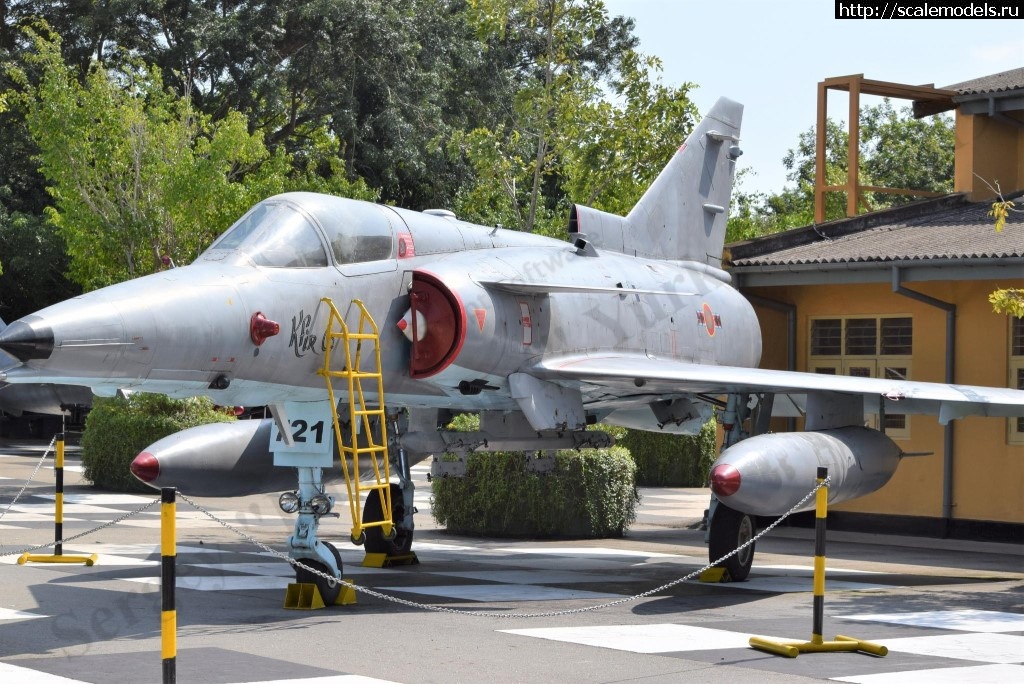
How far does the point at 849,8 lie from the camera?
16281mm

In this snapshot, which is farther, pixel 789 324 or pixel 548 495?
pixel 789 324

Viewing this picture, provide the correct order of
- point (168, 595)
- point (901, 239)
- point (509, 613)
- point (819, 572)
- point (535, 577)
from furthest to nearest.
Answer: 1. point (901, 239)
2. point (535, 577)
3. point (509, 613)
4. point (819, 572)
5. point (168, 595)

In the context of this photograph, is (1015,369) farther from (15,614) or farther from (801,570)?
(15,614)

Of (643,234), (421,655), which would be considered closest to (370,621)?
(421,655)

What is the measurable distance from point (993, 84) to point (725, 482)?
1238cm

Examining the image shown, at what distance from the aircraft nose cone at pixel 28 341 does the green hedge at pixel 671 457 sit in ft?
67.6

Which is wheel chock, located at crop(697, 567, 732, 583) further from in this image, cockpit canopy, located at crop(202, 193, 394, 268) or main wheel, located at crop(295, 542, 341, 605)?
cockpit canopy, located at crop(202, 193, 394, 268)

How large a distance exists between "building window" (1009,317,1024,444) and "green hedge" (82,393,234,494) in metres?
12.0

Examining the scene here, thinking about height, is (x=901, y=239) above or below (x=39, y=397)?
above

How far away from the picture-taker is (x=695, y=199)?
647 inches

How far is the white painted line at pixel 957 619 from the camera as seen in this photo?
10016 mm

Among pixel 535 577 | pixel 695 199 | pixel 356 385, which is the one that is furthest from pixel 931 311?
pixel 356 385

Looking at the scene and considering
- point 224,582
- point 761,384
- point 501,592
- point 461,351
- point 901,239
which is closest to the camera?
point 461,351

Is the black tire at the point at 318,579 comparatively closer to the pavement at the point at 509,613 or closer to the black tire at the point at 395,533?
the pavement at the point at 509,613
